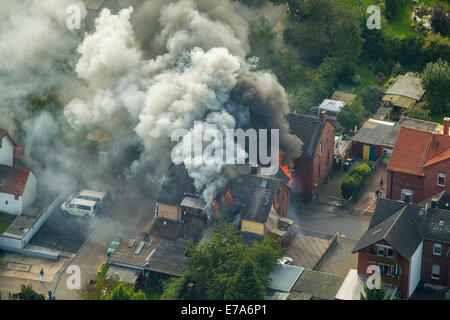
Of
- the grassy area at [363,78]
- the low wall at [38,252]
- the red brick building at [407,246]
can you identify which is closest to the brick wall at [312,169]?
the red brick building at [407,246]

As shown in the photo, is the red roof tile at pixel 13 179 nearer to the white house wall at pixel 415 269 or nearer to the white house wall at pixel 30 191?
the white house wall at pixel 30 191

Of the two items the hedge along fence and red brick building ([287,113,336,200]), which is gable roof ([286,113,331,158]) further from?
the hedge along fence

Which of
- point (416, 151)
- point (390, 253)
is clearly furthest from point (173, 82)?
point (390, 253)

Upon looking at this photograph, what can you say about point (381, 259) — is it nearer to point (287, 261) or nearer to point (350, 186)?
point (287, 261)

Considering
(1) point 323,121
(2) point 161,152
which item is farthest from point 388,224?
(2) point 161,152

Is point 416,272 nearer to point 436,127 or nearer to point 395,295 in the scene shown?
A: point 395,295

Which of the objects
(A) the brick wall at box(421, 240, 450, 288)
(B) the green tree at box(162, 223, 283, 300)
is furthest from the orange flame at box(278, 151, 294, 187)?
(A) the brick wall at box(421, 240, 450, 288)
